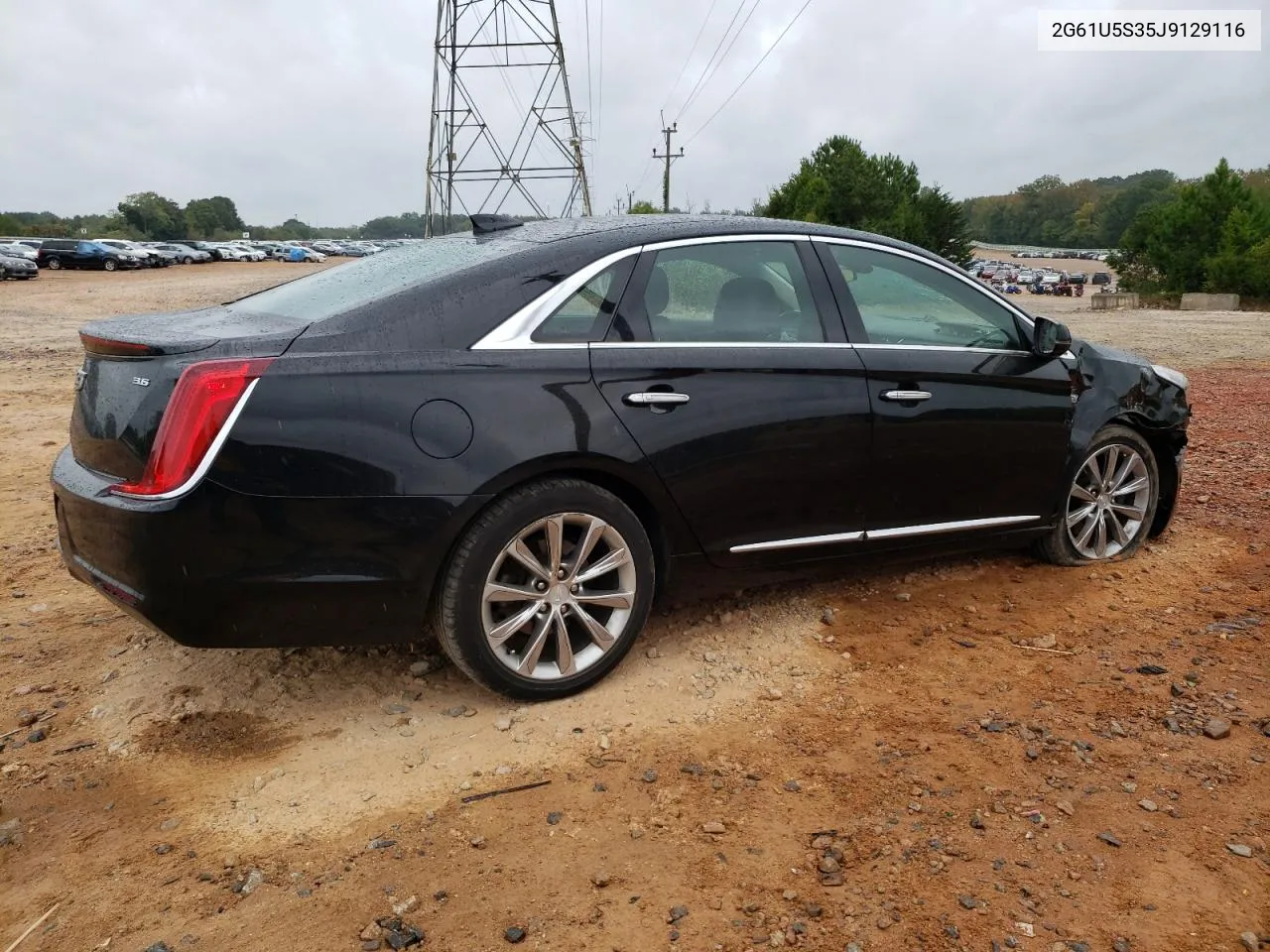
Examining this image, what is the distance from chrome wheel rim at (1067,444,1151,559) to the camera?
184 inches

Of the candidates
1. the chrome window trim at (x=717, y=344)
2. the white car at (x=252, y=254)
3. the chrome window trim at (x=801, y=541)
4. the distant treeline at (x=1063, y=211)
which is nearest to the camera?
the chrome window trim at (x=717, y=344)

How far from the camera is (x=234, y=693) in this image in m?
3.50

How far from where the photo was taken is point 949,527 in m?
4.18

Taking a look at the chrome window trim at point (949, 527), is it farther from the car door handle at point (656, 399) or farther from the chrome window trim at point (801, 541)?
the car door handle at point (656, 399)

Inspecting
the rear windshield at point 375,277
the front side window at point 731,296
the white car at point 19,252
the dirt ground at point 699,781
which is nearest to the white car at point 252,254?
the white car at point 19,252

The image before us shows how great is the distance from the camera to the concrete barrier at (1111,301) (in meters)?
32.3

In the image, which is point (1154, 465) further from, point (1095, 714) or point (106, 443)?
point (106, 443)

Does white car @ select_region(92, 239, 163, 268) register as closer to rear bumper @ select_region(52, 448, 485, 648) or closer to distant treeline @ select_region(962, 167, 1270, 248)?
rear bumper @ select_region(52, 448, 485, 648)

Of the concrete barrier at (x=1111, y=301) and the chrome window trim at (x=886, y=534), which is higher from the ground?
the chrome window trim at (x=886, y=534)

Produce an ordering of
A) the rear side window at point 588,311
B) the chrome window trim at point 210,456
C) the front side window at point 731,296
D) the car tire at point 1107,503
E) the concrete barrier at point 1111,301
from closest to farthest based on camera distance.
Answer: the chrome window trim at point 210,456
the rear side window at point 588,311
the front side window at point 731,296
the car tire at point 1107,503
the concrete barrier at point 1111,301

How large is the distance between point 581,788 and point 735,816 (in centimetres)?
45

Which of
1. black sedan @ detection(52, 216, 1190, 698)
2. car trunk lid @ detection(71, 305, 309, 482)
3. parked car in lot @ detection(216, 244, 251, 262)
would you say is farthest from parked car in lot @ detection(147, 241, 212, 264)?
black sedan @ detection(52, 216, 1190, 698)

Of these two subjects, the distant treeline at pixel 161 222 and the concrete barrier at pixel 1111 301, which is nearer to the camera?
the concrete barrier at pixel 1111 301

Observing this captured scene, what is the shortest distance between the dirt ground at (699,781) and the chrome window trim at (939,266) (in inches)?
47.2
